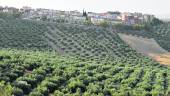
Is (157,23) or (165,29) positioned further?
(157,23)

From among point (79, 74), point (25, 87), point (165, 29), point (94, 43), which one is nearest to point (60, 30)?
point (94, 43)

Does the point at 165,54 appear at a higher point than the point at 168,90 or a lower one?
lower

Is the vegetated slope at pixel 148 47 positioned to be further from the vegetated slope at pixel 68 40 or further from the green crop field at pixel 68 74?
the green crop field at pixel 68 74

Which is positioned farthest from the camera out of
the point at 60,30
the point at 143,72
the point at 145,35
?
the point at 145,35

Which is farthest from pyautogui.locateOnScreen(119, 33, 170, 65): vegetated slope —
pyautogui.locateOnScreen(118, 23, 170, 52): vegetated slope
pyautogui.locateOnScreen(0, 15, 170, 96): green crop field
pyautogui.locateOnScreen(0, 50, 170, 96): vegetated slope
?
pyautogui.locateOnScreen(0, 50, 170, 96): vegetated slope

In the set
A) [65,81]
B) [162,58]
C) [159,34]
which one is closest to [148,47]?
[162,58]

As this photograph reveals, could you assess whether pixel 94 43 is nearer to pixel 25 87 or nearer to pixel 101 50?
pixel 101 50

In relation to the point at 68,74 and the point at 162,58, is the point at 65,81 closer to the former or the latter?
the point at 68,74
